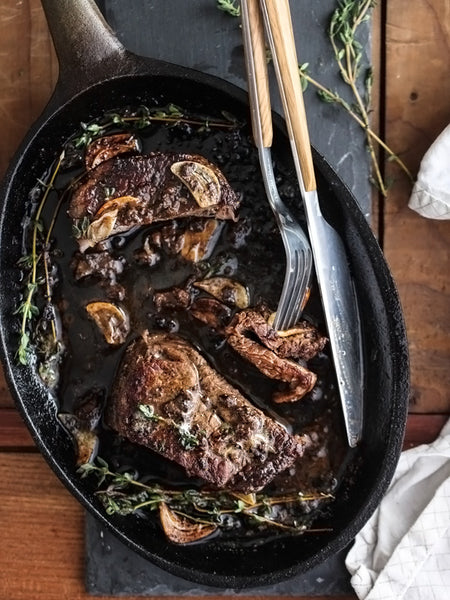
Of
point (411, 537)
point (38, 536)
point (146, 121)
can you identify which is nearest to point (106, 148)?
point (146, 121)

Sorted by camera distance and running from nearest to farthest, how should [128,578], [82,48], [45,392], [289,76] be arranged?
[289,76] → [82,48] → [45,392] → [128,578]

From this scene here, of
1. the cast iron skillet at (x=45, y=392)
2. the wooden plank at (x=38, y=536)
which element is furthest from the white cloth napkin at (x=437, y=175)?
the wooden plank at (x=38, y=536)

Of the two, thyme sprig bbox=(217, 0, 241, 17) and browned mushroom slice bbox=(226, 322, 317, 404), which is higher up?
thyme sprig bbox=(217, 0, 241, 17)

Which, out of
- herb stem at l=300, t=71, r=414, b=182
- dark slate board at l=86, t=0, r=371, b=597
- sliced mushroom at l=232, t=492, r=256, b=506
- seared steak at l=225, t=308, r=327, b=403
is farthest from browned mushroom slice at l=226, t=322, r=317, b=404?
herb stem at l=300, t=71, r=414, b=182

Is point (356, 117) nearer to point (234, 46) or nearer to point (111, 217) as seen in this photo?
point (234, 46)

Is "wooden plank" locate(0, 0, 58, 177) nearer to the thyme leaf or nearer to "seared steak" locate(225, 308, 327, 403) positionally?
the thyme leaf

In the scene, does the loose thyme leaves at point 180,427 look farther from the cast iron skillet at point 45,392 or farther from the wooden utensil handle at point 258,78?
the wooden utensil handle at point 258,78

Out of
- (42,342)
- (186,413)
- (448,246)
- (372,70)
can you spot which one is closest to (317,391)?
(186,413)
